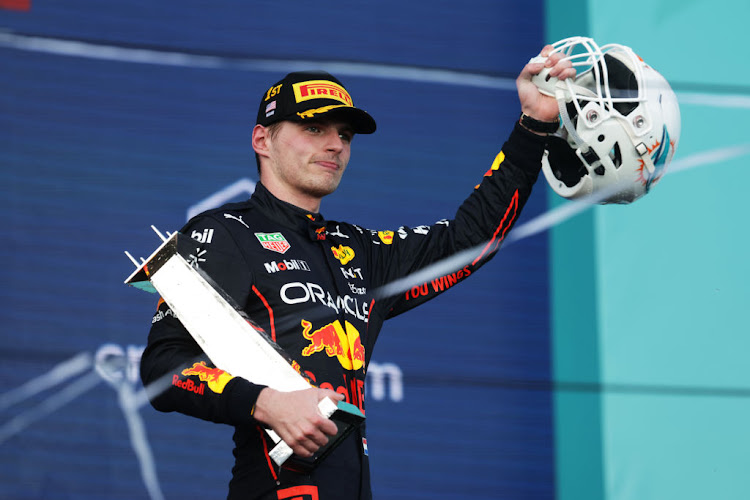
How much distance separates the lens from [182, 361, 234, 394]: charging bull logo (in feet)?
4.37

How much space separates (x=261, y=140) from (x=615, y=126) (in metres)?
0.64

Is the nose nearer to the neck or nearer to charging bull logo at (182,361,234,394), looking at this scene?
the neck

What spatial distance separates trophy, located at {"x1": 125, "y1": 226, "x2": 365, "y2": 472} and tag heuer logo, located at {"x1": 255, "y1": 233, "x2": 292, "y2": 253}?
0.12 meters

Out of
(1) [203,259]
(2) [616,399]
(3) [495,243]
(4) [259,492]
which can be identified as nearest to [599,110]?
(3) [495,243]

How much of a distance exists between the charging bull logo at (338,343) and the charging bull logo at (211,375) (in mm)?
147

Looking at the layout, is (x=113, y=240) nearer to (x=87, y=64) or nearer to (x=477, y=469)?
(x=87, y=64)

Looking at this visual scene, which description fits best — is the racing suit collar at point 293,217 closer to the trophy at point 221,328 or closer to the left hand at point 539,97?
the trophy at point 221,328

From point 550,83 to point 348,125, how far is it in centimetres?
37

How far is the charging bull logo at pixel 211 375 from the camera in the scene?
133 cm

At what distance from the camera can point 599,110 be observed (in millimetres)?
1709

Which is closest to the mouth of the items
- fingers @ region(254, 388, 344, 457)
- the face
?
the face

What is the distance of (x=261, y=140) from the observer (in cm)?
172

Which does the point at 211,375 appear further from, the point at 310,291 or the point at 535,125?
the point at 535,125

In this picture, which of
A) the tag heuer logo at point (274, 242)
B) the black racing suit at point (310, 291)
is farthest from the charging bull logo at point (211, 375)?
the tag heuer logo at point (274, 242)
